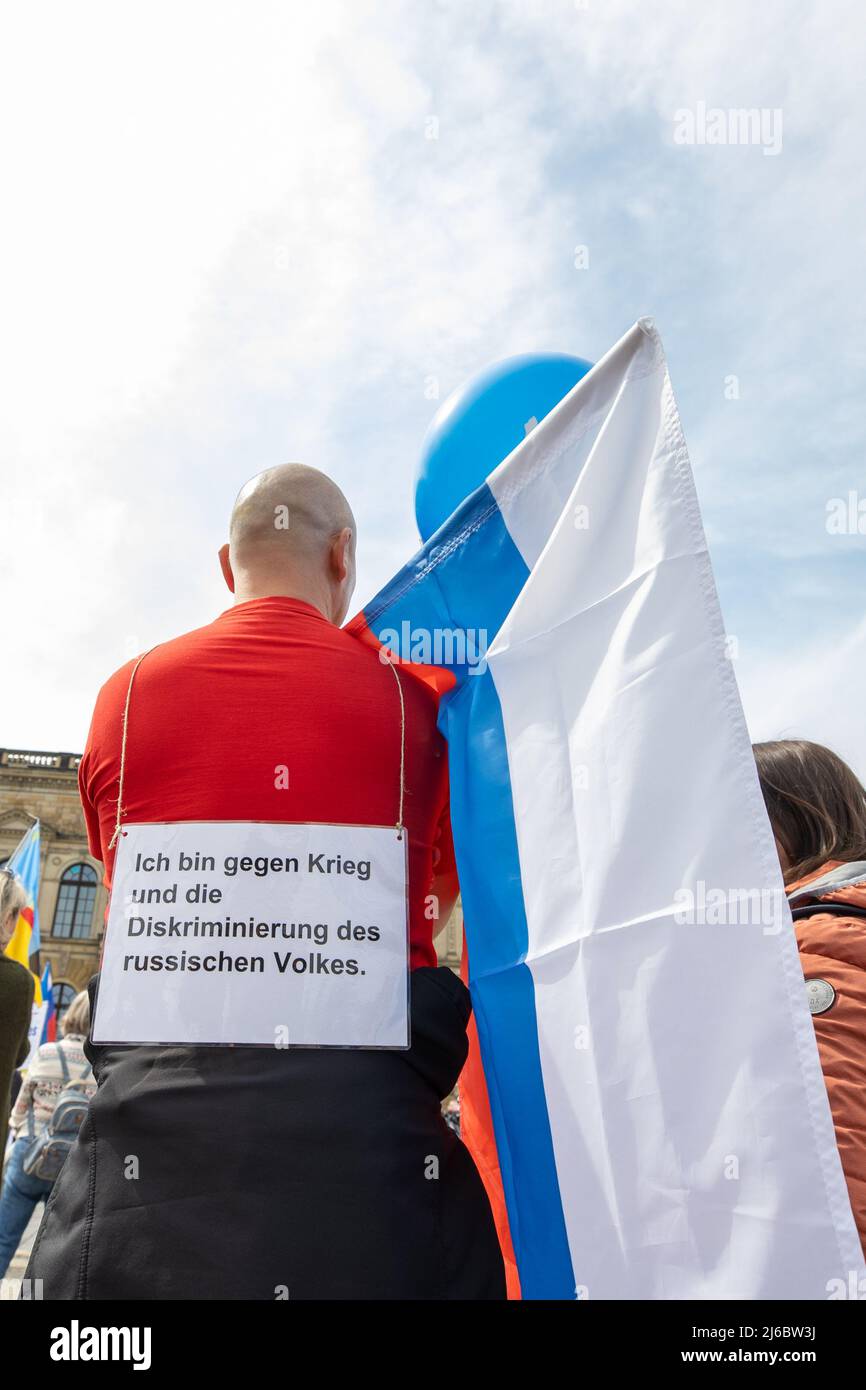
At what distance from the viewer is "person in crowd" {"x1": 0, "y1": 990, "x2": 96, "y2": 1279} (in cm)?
514

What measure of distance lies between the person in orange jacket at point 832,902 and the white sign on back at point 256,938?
0.86 m

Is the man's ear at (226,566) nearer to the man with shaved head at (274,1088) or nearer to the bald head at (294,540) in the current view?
the bald head at (294,540)

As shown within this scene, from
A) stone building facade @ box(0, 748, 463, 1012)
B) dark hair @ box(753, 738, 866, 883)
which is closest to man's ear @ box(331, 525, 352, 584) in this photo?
dark hair @ box(753, 738, 866, 883)

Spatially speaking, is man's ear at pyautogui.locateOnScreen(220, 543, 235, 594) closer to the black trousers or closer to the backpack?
→ the black trousers

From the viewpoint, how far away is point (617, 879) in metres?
1.65

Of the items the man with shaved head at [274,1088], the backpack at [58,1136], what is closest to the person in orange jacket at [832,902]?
the man with shaved head at [274,1088]

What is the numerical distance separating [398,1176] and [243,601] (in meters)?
1.11

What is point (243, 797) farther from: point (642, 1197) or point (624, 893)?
point (642, 1197)

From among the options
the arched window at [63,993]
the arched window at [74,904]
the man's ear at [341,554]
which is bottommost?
the man's ear at [341,554]

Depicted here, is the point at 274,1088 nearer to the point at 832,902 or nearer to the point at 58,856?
the point at 832,902

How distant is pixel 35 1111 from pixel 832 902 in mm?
4771

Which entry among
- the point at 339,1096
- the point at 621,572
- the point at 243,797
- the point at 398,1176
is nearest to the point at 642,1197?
the point at 398,1176

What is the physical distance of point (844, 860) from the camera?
2.42 metres

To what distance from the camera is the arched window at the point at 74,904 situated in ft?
97.5
